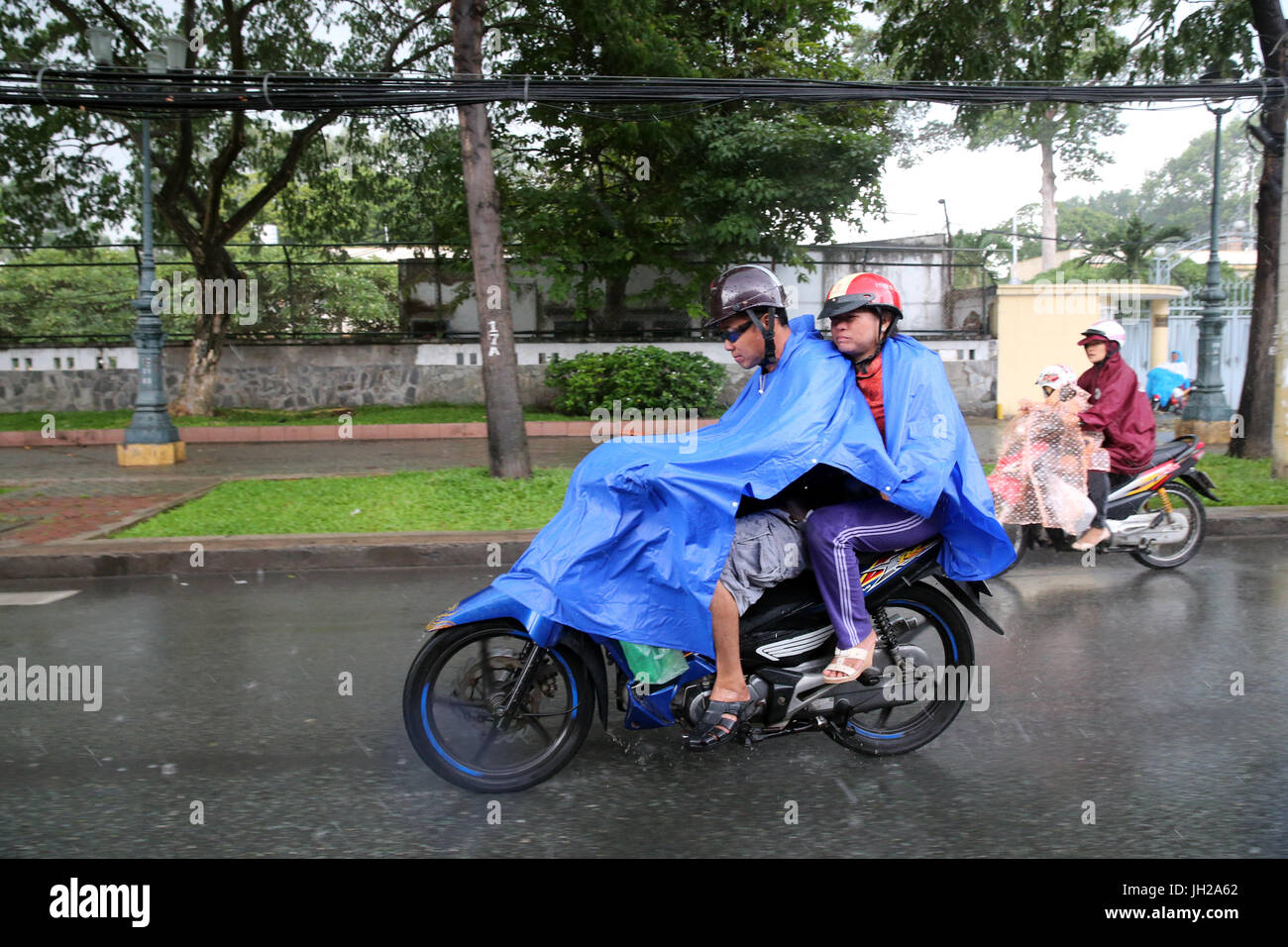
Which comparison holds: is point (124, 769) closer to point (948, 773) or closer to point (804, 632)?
point (804, 632)

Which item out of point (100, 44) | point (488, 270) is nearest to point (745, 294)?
point (488, 270)

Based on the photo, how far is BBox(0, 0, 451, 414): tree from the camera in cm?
1454

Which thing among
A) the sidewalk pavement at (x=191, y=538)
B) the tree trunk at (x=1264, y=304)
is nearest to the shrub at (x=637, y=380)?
the sidewalk pavement at (x=191, y=538)

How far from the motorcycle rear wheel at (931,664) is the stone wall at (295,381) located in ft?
43.5

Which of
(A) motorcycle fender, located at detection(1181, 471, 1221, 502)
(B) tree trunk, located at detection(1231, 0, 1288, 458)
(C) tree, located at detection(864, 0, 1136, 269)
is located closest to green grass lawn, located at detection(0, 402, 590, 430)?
(C) tree, located at detection(864, 0, 1136, 269)

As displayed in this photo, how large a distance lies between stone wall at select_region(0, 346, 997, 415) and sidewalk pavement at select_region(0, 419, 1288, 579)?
13.0ft

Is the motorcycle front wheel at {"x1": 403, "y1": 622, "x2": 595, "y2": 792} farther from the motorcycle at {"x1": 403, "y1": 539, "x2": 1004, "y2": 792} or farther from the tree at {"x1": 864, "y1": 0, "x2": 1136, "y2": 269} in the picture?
the tree at {"x1": 864, "y1": 0, "x2": 1136, "y2": 269}

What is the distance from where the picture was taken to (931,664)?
3814 mm

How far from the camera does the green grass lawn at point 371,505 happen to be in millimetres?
8023

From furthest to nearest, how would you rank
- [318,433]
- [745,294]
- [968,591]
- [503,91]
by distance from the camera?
[318,433] → [503,91] → [968,591] → [745,294]

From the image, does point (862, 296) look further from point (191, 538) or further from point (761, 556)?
point (191, 538)

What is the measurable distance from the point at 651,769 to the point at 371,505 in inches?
224

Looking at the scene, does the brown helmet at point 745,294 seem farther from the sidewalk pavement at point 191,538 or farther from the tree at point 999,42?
the tree at point 999,42
